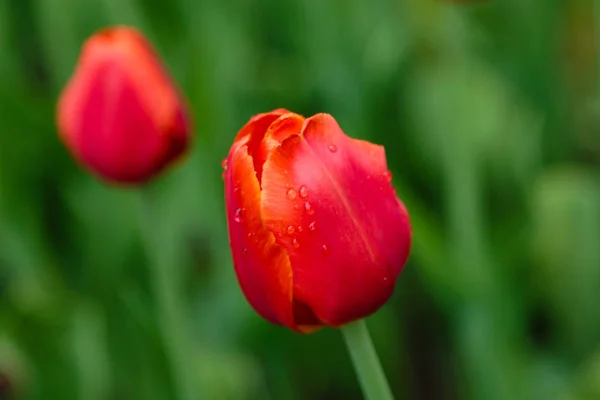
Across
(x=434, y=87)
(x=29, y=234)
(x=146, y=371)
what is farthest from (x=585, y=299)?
(x=29, y=234)

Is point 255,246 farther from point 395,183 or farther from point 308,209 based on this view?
point 395,183

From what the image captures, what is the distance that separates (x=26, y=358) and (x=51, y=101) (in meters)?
0.47

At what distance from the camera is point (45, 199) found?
154 cm

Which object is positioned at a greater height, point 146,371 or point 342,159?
point 342,159

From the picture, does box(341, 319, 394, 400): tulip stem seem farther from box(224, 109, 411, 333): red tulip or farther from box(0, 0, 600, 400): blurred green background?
box(0, 0, 600, 400): blurred green background

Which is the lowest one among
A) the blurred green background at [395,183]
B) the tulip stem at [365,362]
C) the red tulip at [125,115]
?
the blurred green background at [395,183]

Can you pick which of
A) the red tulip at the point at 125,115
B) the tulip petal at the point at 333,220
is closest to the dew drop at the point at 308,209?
the tulip petal at the point at 333,220

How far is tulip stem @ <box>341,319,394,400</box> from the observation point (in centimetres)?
49

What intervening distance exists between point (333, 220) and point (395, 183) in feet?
2.30

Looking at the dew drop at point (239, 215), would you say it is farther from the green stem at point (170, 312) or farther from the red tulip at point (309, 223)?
the green stem at point (170, 312)

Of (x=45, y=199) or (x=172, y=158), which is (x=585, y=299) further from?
(x=45, y=199)

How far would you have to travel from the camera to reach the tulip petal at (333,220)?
469mm

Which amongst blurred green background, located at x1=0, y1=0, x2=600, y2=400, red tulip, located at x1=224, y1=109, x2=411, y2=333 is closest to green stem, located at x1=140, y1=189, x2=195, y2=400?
blurred green background, located at x1=0, y1=0, x2=600, y2=400

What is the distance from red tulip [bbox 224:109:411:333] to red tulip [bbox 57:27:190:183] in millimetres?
370
